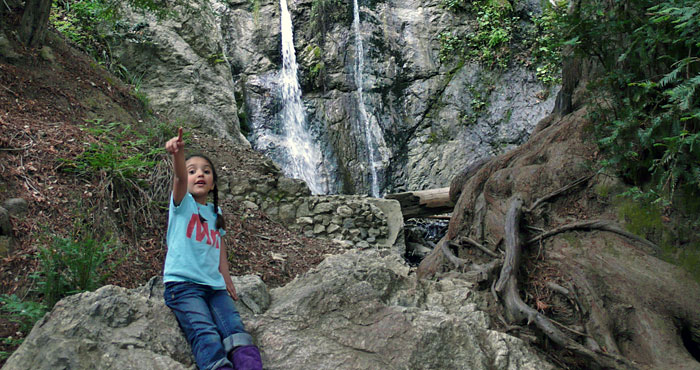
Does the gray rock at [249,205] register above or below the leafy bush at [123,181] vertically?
below

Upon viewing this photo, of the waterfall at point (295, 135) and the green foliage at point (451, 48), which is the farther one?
the green foliage at point (451, 48)

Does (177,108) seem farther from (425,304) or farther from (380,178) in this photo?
(425,304)

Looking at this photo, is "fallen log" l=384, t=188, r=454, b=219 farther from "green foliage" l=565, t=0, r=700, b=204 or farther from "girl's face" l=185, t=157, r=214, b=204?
"girl's face" l=185, t=157, r=214, b=204

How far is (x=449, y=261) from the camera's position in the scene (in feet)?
14.0

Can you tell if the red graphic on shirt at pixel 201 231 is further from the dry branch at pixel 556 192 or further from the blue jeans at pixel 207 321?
the dry branch at pixel 556 192

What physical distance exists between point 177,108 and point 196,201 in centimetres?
811

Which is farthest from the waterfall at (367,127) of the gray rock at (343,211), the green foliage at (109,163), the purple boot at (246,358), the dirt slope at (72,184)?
the purple boot at (246,358)

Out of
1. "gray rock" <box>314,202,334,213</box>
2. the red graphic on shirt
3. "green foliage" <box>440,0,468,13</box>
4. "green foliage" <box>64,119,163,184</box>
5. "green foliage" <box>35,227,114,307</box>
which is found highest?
"green foliage" <box>440,0,468,13</box>

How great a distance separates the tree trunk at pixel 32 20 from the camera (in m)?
6.56

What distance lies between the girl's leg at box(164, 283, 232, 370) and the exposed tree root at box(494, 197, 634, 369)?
2.00 meters

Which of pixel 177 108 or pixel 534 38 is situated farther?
pixel 534 38

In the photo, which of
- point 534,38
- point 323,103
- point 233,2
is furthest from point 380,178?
point 233,2

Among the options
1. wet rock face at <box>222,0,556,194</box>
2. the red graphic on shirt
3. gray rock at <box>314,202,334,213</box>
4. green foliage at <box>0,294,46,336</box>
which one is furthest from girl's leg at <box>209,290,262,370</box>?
wet rock face at <box>222,0,556,194</box>

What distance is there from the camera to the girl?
231 centimetres
